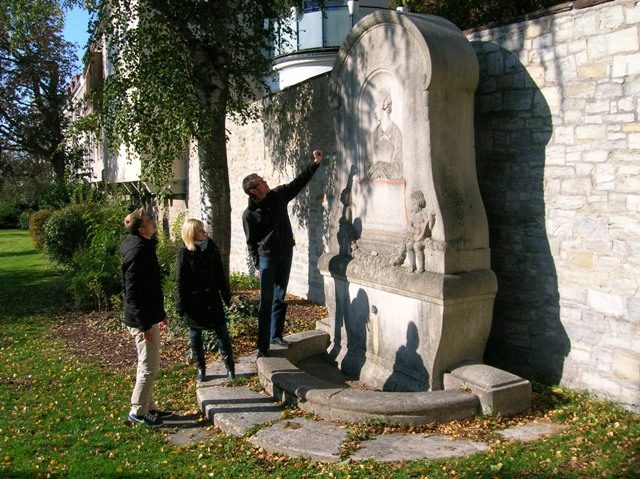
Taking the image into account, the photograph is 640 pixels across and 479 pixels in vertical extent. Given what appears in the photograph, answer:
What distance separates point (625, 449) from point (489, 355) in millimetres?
2104

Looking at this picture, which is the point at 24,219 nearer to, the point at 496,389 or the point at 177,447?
the point at 177,447

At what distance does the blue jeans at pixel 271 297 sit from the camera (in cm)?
607

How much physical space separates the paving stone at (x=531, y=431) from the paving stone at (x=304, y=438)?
121 cm

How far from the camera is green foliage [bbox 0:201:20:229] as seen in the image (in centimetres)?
4138

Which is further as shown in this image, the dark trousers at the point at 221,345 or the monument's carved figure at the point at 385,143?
the dark trousers at the point at 221,345

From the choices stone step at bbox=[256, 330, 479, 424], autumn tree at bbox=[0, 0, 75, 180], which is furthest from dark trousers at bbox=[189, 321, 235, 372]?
autumn tree at bbox=[0, 0, 75, 180]

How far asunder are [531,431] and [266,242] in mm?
3027

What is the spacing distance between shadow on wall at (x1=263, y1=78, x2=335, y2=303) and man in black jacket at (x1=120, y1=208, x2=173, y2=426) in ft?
15.2

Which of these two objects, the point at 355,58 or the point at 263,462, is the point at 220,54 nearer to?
the point at 355,58

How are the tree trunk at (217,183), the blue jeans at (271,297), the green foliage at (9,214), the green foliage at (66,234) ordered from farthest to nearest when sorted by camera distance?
the green foliage at (9,214)
the green foliage at (66,234)
the tree trunk at (217,183)
the blue jeans at (271,297)

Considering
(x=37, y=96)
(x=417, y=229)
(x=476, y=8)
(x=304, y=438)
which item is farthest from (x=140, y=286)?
(x=37, y=96)

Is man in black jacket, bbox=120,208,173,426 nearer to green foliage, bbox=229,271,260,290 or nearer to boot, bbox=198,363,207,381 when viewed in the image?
boot, bbox=198,363,207,381

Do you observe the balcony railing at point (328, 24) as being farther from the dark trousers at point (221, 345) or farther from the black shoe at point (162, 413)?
the black shoe at point (162, 413)

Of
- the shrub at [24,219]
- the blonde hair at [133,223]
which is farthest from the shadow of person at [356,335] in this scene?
the shrub at [24,219]
